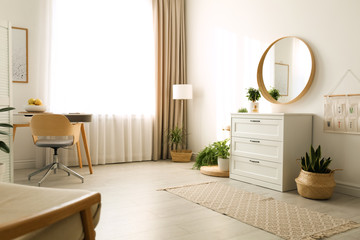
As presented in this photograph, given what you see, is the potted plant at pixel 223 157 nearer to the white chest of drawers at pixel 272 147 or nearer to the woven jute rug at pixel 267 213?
the white chest of drawers at pixel 272 147

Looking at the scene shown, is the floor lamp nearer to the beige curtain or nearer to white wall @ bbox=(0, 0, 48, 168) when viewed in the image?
the beige curtain

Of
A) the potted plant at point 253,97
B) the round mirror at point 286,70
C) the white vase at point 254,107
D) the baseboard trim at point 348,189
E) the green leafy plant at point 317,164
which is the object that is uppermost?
the round mirror at point 286,70

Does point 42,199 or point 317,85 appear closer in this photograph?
point 42,199

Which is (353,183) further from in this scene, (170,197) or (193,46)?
(193,46)

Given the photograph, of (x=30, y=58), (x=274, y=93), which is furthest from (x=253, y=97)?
(x=30, y=58)

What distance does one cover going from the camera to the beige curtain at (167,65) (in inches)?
196

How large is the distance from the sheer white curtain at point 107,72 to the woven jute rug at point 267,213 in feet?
5.96

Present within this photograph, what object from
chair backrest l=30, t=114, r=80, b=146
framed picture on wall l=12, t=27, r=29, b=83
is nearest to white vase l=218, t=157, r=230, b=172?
chair backrest l=30, t=114, r=80, b=146

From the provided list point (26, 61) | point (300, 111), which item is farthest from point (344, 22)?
point (26, 61)

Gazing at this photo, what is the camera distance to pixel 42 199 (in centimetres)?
130

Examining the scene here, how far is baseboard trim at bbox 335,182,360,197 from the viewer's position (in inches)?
118

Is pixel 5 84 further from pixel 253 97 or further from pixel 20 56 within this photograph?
pixel 253 97

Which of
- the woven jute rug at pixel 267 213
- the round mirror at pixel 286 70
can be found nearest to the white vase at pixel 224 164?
the woven jute rug at pixel 267 213

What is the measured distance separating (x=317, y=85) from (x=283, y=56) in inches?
20.9
